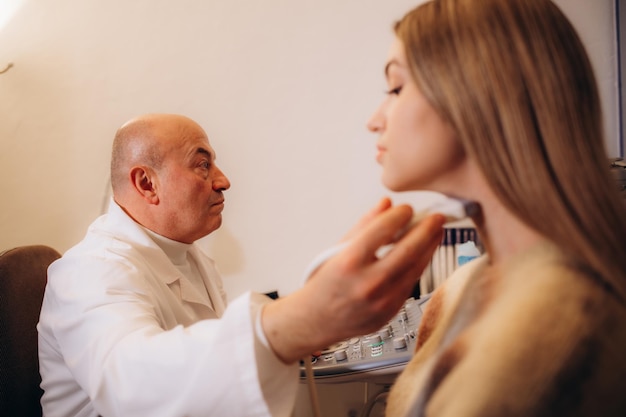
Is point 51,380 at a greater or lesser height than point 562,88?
lesser

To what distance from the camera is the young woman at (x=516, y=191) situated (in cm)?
44

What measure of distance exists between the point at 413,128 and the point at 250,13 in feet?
4.39

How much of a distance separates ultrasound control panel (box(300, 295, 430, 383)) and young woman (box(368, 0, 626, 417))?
371 mm

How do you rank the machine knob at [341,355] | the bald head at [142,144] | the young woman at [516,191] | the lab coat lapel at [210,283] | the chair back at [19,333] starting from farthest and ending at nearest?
the lab coat lapel at [210,283], the bald head at [142,144], the machine knob at [341,355], the chair back at [19,333], the young woman at [516,191]

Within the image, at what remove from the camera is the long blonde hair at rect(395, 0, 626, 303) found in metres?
0.54

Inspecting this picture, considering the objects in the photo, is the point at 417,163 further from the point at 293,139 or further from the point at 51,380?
the point at 293,139

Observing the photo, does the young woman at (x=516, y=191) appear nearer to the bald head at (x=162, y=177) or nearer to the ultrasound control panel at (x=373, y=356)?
the ultrasound control panel at (x=373, y=356)

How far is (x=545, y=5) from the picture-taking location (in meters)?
0.59

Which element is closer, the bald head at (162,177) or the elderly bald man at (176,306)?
the elderly bald man at (176,306)

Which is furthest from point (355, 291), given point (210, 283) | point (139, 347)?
point (210, 283)

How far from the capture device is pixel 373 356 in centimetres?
107

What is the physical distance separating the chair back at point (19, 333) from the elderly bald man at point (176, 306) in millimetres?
44

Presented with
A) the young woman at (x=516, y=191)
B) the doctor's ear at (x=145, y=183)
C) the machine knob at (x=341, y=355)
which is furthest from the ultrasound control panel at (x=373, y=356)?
the doctor's ear at (x=145, y=183)

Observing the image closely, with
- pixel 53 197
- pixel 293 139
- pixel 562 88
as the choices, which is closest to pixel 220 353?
pixel 562 88
